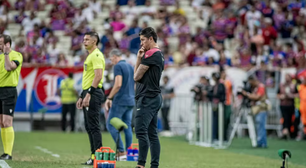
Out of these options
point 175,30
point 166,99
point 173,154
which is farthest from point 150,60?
point 175,30

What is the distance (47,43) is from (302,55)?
1151 centimetres

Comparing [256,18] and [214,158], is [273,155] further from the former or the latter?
[256,18]

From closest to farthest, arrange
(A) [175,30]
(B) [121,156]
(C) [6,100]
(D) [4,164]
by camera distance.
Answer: (D) [4,164], (C) [6,100], (B) [121,156], (A) [175,30]

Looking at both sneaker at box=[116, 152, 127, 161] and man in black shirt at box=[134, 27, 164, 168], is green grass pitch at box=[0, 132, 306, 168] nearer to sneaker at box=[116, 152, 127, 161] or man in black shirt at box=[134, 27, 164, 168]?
sneaker at box=[116, 152, 127, 161]

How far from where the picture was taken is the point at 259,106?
18344 millimetres

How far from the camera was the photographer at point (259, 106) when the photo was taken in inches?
718

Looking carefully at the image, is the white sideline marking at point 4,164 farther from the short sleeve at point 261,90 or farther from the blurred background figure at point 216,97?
the short sleeve at point 261,90

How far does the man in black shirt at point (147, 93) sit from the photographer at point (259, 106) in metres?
9.33

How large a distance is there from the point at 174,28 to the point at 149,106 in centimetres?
1891

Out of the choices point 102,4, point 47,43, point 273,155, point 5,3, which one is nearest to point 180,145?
point 273,155

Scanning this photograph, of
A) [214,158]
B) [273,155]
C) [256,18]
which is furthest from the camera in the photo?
[256,18]

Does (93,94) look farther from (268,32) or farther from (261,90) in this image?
(268,32)

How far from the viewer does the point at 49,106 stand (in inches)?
923

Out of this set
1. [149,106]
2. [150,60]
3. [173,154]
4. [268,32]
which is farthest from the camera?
[268,32]
